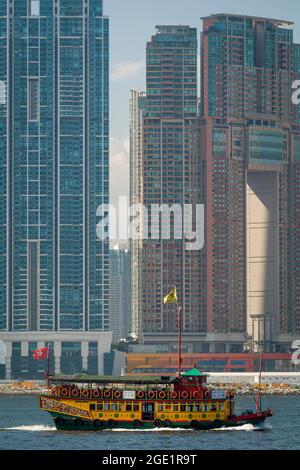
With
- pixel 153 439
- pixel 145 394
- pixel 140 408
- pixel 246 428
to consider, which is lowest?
pixel 246 428

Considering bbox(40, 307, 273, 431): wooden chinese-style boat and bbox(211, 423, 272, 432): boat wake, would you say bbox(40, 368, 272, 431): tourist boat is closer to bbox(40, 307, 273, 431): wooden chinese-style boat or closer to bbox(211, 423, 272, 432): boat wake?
bbox(40, 307, 273, 431): wooden chinese-style boat

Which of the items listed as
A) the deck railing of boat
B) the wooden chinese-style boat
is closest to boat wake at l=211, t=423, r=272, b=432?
the wooden chinese-style boat

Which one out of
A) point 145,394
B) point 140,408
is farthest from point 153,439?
point 145,394

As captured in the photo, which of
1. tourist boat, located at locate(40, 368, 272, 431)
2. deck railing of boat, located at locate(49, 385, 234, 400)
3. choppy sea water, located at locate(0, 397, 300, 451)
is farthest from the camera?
deck railing of boat, located at locate(49, 385, 234, 400)

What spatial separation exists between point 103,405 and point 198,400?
6.55 m

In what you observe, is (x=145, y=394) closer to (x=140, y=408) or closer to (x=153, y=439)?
(x=140, y=408)

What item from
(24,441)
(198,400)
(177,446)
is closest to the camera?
(177,446)

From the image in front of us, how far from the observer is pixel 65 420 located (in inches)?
3693

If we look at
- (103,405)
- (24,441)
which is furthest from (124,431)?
(24,441)

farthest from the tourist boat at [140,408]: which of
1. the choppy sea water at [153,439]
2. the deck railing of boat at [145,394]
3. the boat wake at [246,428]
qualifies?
the choppy sea water at [153,439]

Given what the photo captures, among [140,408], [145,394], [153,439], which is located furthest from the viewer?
[145,394]
